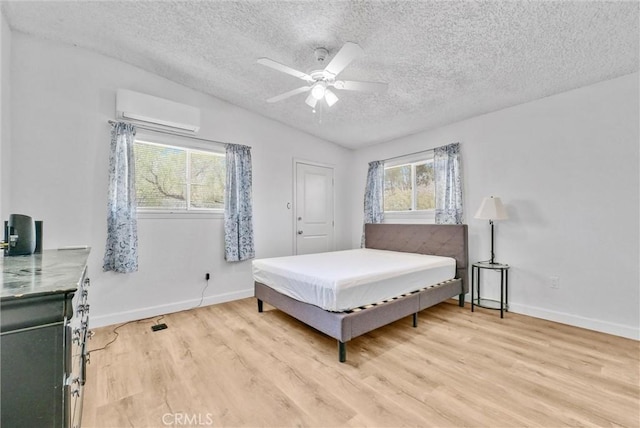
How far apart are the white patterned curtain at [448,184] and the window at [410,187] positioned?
21 centimetres

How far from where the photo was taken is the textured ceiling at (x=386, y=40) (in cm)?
210

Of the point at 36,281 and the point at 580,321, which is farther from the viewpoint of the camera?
the point at 580,321

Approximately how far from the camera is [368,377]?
2.07 meters

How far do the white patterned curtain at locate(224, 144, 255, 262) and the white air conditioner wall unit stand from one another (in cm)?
61

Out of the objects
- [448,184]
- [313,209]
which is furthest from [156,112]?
[448,184]

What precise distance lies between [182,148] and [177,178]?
0.41 metres

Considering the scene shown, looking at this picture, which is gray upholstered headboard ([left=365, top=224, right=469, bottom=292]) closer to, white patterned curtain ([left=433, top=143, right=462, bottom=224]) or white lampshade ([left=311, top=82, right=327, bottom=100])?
white patterned curtain ([left=433, top=143, right=462, bottom=224])

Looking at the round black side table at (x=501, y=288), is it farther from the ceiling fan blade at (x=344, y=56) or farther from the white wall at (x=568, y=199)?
the ceiling fan blade at (x=344, y=56)

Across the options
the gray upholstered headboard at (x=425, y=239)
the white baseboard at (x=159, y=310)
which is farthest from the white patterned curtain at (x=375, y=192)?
the white baseboard at (x=159, y=310)

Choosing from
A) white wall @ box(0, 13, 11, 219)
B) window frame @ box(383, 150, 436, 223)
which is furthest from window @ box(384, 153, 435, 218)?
white wall @ box(0, 13, 11, 219)

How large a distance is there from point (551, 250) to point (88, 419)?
14.5 ft

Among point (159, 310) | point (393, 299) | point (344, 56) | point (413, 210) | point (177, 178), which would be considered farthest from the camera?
point (413, 210)

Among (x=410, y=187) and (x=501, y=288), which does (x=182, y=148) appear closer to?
(x=410, y=187)

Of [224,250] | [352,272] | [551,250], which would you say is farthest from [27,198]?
[551,250]
